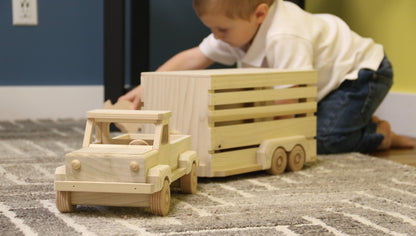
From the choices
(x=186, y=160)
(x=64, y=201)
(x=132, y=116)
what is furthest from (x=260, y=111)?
(x=64, y=201)

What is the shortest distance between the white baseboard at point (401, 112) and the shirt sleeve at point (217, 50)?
60 centimetres

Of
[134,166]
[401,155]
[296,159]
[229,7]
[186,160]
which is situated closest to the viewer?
[134,166]

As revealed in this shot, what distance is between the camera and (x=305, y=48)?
1.38 meters

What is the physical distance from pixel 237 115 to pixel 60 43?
47.7 inches

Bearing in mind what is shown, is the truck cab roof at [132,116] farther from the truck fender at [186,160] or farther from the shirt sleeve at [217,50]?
the shirt sleeve at [217,50]

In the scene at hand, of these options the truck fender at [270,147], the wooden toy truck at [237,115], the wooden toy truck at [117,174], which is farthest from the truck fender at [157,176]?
the truck fender at [270,147]

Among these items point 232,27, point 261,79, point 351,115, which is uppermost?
point 232,27

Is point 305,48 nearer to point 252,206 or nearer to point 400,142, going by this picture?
Result: point 400,142

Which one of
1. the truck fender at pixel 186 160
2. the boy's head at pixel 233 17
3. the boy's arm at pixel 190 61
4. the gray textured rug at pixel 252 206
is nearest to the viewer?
the gray textured rug at pixel 252 206

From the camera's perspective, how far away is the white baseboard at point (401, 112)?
1.81m

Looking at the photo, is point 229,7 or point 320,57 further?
point 320,57

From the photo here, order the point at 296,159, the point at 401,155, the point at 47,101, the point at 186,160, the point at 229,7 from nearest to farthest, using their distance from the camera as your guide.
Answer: the point at 186,160 → the point at 296,159 → the point at 229,7 → the point at 401,155 → the point at 47,101

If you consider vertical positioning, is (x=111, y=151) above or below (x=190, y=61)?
below

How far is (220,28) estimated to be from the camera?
55.9 inches
